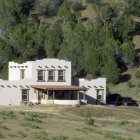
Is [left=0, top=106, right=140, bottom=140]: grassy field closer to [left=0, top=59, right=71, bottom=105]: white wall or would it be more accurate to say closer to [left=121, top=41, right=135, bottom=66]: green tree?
[left=0, top=59, right=71, bottom=105]: white wall

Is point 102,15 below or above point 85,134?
above

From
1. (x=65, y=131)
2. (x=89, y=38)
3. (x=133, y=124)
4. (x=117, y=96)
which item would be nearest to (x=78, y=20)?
(x=89, y=38)

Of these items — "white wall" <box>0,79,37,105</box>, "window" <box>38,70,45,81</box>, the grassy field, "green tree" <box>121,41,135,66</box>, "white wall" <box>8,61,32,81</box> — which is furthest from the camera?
"green tree" <box>121,41,135,66</box>

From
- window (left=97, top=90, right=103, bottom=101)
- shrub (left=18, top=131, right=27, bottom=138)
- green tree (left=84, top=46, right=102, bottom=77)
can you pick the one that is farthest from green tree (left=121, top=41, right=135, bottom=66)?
shrub (left=18, top=131, right=27, bottom=138)

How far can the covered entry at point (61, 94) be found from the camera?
72688mm

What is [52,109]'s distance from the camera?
66.8 meters

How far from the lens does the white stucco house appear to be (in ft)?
243

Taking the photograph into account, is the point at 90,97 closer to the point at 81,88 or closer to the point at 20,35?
the point at 81,88

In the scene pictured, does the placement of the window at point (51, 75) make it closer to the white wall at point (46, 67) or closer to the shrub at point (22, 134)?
the white wall at point (46, 67)

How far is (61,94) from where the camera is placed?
248ft

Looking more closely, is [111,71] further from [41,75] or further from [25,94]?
[25,94]

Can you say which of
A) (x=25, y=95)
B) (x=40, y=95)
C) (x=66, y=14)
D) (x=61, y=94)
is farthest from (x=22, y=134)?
(x=66, y=14)

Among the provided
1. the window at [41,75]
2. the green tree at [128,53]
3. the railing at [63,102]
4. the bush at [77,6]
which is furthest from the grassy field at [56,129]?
the bush at [77,6]

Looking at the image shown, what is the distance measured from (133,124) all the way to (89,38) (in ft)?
170
